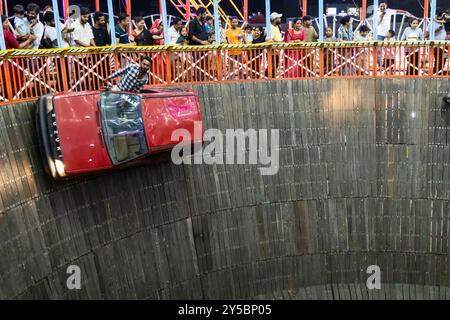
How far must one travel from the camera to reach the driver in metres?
9.66

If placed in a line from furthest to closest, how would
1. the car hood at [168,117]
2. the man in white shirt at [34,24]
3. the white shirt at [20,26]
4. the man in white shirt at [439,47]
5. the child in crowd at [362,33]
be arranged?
the child in crowd at [362,33] < the man in white shirt at [439,47] < the man in white shirt at [34,24] < the white shirt at [20,26] < the car hood at [168,117]

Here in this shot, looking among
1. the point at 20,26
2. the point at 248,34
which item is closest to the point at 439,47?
the point at 248,34

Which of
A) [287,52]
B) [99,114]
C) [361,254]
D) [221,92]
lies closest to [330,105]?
[287,52]

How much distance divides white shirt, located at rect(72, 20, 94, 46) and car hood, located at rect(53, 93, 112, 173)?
8.12 ft

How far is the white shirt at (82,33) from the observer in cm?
1102

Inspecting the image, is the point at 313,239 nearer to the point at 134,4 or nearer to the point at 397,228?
the point at 397,228

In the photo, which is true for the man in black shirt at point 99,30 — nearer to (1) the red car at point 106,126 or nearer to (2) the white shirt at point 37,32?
(2) the white shirt at point 37,32

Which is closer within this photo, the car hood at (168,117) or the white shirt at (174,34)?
the car hood at (168,117)

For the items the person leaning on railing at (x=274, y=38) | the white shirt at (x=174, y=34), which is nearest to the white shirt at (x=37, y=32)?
the white shirt at (x=174, y=34)

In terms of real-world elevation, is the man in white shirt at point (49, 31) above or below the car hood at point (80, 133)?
above

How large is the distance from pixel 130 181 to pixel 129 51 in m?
2.30

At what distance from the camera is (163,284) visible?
10789 millimetres

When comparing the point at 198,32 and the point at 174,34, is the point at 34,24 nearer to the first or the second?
the point at 198,32

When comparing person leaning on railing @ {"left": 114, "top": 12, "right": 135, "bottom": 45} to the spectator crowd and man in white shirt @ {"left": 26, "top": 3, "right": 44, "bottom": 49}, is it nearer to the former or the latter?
the spectator crowd
